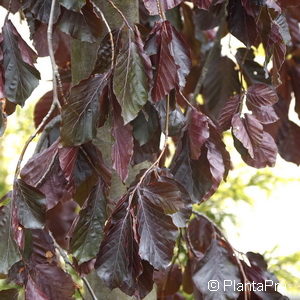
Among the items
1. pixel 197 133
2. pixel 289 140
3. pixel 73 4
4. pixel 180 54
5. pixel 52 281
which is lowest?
pixel 289 140

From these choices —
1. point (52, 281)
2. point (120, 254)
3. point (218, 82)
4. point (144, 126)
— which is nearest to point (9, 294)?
point (52, 281)

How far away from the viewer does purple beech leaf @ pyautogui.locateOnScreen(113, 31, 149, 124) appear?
769 millimetres

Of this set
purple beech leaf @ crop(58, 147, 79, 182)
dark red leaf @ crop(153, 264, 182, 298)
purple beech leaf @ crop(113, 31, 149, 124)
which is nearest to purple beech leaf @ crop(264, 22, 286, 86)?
purple beech leaf @ crop(113, 31, 149, 124)

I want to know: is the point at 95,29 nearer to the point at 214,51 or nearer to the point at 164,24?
the point at 164,24

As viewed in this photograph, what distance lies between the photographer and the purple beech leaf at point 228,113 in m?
0.94

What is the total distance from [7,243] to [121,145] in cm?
20

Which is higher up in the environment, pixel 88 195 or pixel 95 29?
pixel 95 29

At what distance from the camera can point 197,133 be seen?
87 cm

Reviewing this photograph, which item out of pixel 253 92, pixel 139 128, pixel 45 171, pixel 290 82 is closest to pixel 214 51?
pixel 290 82

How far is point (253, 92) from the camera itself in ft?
3.08

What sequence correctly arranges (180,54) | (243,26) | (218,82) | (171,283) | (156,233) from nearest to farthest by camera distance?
(156,233)
(180,54)
(243,26)
(171,283)
(218,82)

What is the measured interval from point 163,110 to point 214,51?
1.90 feet

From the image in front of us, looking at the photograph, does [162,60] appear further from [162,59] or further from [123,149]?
[123,149]

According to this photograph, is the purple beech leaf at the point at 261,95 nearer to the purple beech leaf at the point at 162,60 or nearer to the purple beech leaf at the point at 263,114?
the purple beech leaf at the point at 263,114
